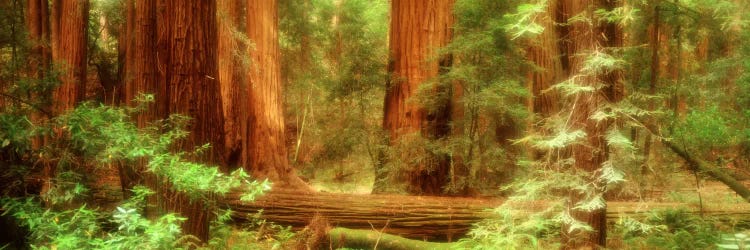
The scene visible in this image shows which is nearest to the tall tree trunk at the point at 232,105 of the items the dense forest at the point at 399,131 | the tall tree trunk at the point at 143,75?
the dense forest at the point at 399,131

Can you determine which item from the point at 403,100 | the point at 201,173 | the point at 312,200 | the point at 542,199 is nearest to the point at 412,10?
the point at 403,100

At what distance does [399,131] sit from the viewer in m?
9.66

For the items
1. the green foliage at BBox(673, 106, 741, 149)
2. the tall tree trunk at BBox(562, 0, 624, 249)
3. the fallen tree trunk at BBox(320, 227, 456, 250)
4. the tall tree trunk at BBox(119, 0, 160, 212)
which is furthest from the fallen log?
the tall tree trunk at BBox(119, 0, 160, 212)

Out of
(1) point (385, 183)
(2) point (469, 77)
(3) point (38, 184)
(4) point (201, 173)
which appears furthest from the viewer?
(1) point (385, 183)

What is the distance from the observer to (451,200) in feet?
26.9

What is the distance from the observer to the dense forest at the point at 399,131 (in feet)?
15.2

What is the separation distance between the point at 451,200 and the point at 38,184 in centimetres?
563

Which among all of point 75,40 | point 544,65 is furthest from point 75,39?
point 544,65

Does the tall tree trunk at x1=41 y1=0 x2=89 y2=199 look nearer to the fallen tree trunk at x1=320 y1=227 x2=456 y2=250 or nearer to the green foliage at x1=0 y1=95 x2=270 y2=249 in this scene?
the fallen tree trunk at x1=320 y1=227 x2=456 y2=250

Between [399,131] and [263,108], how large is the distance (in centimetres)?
325

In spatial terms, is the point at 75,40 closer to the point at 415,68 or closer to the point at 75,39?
the point at 75,39

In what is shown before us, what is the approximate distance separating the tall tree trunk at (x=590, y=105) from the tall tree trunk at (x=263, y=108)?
6462 mm

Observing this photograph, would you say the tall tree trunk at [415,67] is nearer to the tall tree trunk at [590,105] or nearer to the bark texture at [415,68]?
the bark texture at [415,68]

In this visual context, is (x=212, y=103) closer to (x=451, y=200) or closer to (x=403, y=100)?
(x=451, y=200)
